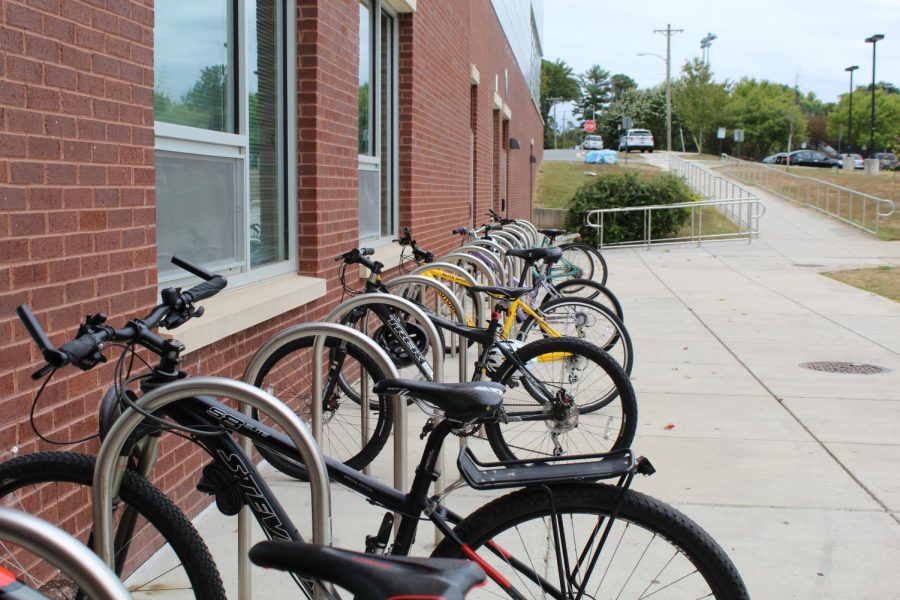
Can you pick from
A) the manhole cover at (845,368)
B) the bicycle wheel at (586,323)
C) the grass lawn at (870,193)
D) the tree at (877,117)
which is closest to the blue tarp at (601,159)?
the grass lawn at (870,193)

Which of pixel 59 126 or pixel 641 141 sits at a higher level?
pixel 641 141

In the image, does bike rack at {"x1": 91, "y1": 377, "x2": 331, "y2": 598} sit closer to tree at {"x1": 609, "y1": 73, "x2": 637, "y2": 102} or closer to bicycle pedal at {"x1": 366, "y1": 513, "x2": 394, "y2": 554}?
bicycle pedal at {"x1": 366, "y1": 513, "x2": 394, "y2": 554}

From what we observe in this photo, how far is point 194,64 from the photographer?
15.8ft

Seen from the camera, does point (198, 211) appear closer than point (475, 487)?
No

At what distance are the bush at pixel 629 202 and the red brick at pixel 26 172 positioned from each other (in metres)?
19.6

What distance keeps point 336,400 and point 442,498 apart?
242 cm

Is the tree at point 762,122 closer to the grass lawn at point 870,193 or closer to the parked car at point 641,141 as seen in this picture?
the parked car at point 641,141

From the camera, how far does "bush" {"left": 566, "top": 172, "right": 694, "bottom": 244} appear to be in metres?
22.2

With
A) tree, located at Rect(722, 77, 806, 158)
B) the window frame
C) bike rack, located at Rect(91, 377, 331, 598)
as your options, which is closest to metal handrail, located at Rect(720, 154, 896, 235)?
the window frame

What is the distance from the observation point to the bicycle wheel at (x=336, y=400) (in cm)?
452

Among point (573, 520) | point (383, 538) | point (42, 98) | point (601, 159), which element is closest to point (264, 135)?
point (42, 98)

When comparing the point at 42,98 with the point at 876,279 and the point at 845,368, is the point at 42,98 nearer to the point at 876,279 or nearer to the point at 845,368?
the point at 845,368

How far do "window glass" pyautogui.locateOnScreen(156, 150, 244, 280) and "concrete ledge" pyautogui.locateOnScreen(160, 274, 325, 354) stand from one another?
213mm

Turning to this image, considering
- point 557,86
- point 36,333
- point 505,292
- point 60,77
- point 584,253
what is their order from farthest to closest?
point 557,86
point 584,253
point 505,292
point 60,77
point 36,333
